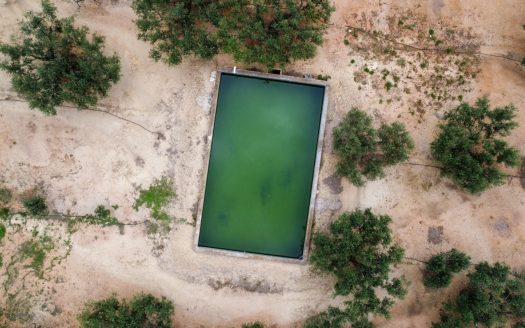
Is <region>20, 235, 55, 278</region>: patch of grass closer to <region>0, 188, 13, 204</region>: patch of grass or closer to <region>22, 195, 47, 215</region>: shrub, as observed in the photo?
<region>22, 195, 47, 215</region>: shrub

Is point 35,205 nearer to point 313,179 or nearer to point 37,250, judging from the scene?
point 37,250

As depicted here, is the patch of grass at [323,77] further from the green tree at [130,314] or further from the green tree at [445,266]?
the green tree at [130,314]

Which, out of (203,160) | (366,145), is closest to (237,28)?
(203,160)

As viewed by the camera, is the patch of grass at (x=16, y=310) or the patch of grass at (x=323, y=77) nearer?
the patch of grass at (x=16, y=310)

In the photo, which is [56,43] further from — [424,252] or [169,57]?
[424,252]

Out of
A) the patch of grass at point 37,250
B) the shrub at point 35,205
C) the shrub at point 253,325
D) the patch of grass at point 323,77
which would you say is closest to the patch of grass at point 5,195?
the shrub at point 35,205

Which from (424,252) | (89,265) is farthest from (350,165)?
(89,265)

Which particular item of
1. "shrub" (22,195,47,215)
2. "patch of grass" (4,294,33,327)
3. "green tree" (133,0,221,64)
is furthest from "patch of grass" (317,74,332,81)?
"patch of grass" (4,294,33,327)
